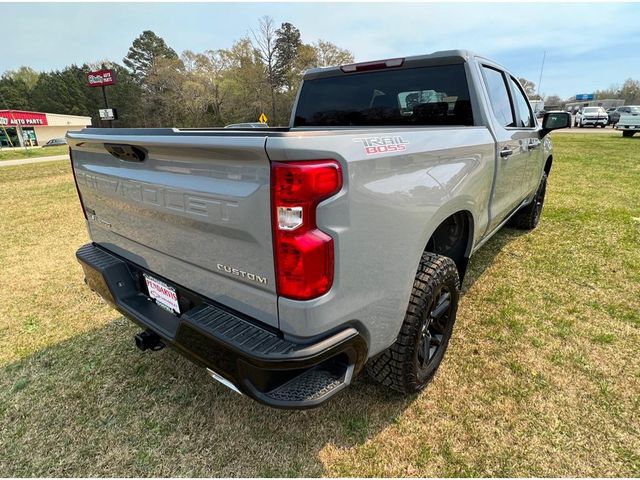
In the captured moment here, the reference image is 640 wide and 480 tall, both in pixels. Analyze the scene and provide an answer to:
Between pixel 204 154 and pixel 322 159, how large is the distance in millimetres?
489

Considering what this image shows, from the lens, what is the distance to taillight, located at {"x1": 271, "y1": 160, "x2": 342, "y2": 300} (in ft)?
4.31

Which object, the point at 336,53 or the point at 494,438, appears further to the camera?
the point at 336,53

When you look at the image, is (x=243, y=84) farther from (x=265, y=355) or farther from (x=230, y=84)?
(x=265, y=355)

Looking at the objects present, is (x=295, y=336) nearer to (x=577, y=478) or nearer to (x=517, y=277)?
(x=577, y=478)

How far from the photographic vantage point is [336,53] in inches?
1817

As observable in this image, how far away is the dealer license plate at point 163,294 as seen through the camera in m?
1.95

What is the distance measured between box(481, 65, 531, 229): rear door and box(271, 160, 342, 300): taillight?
6.35 ft

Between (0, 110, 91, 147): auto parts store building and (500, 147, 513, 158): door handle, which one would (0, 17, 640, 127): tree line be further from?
(500, 147, 513, 158): door handle

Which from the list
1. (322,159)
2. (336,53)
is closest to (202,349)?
(322,159)

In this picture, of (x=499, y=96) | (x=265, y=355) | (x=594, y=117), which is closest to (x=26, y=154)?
(x=499, y=96)

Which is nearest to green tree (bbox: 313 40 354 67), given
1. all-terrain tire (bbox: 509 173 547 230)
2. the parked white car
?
the parked white car

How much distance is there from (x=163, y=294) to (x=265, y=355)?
877 mm

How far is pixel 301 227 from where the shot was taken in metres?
1.35

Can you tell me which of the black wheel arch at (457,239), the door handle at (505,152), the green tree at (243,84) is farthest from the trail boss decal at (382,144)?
the green tree at (243,84)
